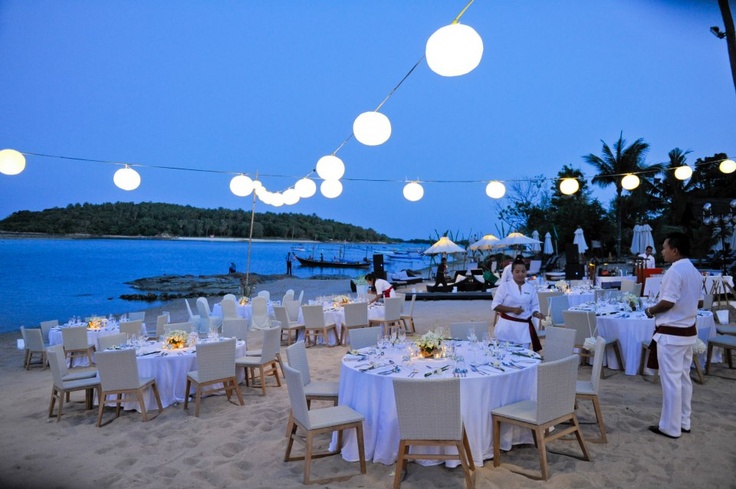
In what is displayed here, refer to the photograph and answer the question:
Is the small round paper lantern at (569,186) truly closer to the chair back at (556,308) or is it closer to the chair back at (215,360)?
the chair back at (556,308)

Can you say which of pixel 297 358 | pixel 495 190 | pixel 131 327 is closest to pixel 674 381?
pixel 297 358

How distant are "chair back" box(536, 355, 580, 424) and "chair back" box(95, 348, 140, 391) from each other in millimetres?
4150

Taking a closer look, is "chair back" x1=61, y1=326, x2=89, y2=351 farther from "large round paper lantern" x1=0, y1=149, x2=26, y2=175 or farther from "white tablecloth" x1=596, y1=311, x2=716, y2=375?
"white tablecloth" x1=596, y1=311, x2=716, y2=375

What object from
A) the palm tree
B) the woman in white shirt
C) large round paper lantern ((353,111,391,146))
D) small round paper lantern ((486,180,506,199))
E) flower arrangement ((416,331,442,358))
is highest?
the palm tree

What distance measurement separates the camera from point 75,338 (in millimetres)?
8180

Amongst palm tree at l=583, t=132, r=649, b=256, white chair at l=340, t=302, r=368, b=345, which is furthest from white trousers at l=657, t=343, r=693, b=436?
palm tree at l=583, t=132, r=649, b=256

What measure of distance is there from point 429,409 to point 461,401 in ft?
1.86

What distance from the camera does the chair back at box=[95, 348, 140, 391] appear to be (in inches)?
205

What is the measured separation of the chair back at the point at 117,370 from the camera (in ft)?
17.1

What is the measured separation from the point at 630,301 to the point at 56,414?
786 cm

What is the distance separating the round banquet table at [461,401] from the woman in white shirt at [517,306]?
51.8 inches

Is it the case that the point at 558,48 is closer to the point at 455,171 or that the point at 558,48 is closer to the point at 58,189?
the point at 58,189

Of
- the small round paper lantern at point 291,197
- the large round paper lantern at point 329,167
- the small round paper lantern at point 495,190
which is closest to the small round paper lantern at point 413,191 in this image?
the small round paper lantern at point 495,190

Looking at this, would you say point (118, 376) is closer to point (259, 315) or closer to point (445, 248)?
point (259, 315)
